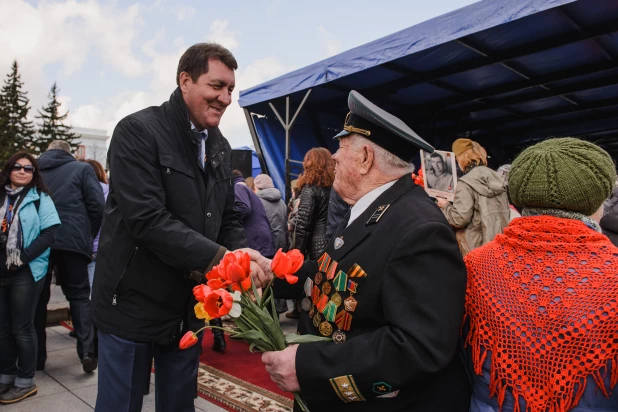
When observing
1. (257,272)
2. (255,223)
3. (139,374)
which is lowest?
(139,374)

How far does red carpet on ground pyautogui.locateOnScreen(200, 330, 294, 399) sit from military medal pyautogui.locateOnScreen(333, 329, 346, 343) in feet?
8.05

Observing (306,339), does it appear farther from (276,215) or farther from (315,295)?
(276,215)

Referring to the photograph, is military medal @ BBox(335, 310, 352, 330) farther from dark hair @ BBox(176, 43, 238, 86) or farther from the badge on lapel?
dark hair @ BBox(176, 43, 238, 86)

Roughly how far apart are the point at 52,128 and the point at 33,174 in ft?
136

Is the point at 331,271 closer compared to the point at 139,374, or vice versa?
the point at 331,271

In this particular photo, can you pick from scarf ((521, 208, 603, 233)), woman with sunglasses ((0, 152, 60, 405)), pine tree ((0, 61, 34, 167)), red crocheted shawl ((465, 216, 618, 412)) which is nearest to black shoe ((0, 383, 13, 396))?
woman with sunglasses ((0, 152, 60, 405))

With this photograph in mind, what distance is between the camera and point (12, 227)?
3.42 meters

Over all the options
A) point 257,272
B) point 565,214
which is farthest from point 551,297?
point 257,272

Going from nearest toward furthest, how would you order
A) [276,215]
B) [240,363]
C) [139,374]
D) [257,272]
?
[257,272] < [139,374] < [240,363] < [276,215]

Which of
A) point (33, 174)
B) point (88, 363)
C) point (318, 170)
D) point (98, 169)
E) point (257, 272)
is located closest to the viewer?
point (257, 272)

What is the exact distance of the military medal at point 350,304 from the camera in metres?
1.37

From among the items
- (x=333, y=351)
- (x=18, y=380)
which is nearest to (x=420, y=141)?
(x=333, y=351)

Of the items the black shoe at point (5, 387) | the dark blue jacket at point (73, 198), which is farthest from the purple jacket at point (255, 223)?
the black shoe at point (5, 387)

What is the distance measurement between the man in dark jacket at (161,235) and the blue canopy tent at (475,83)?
3.54 metres
